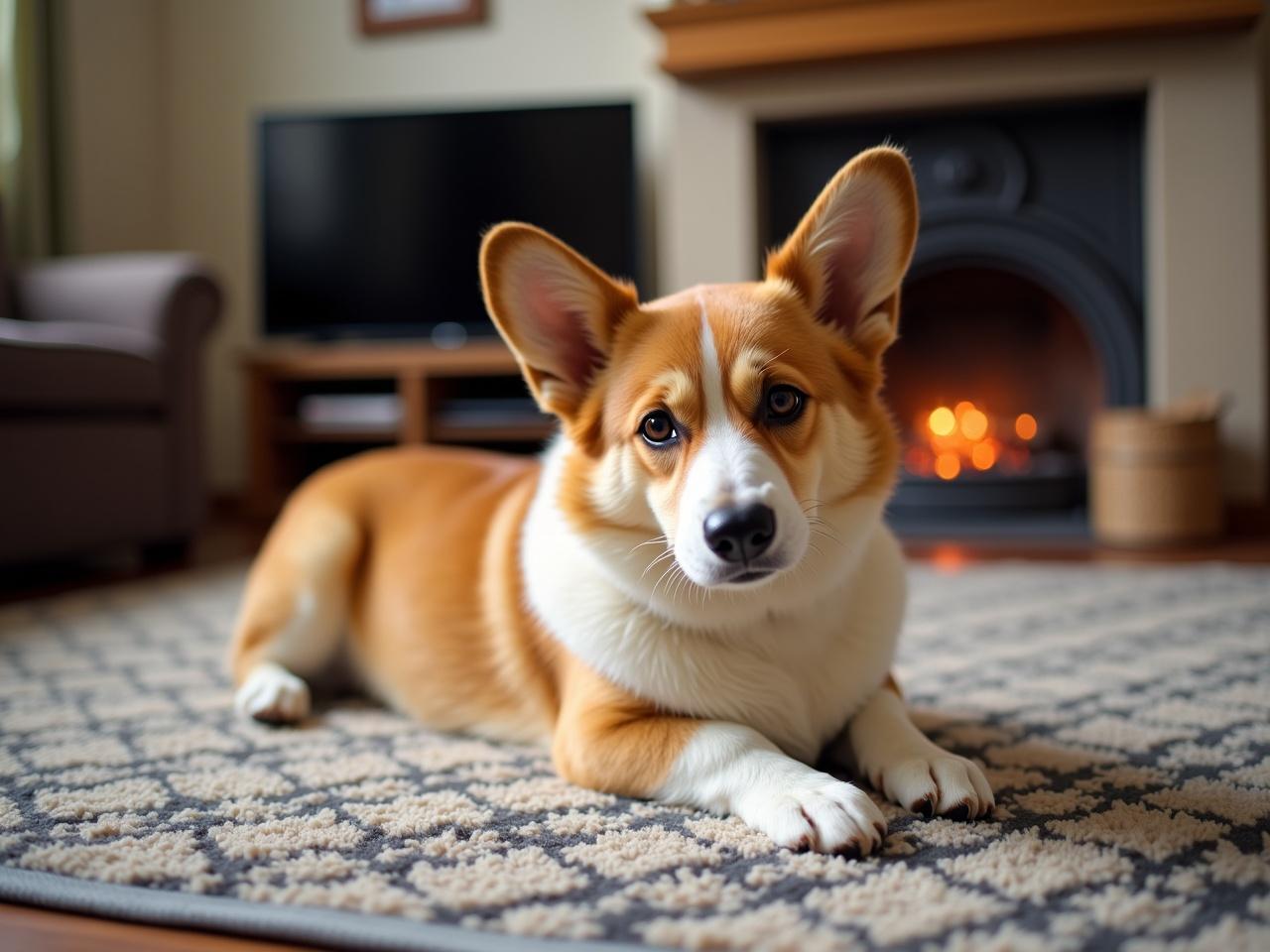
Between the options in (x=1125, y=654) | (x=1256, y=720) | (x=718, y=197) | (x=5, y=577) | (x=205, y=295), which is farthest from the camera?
(x=718, y=197)

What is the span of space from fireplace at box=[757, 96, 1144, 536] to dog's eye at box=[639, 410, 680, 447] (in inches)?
97.0

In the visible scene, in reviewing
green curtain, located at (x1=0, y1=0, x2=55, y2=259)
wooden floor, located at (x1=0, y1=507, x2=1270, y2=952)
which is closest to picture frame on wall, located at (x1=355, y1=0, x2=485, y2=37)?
green curtain, located at (x1=0, y1=0, x2=55, y2=259)

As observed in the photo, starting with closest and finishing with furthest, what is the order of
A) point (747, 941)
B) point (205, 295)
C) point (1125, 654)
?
point (747, 941) → point (1125, 654) → point (205, 295)

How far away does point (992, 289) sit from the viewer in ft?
12.5

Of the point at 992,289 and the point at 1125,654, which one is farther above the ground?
the point at 992,289

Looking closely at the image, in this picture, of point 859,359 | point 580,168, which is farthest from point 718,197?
point 859,359

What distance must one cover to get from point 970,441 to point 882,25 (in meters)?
1.39

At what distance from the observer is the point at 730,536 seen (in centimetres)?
96

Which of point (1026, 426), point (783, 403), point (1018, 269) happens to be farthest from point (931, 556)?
point (783, 403)

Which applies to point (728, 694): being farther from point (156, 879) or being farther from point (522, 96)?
point (522, 96)

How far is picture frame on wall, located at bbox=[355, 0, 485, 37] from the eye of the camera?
4348mm

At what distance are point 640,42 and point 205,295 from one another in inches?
77.9

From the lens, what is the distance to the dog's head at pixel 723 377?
1.04 meters

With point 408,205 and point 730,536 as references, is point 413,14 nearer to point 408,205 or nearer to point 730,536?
point 408,205
